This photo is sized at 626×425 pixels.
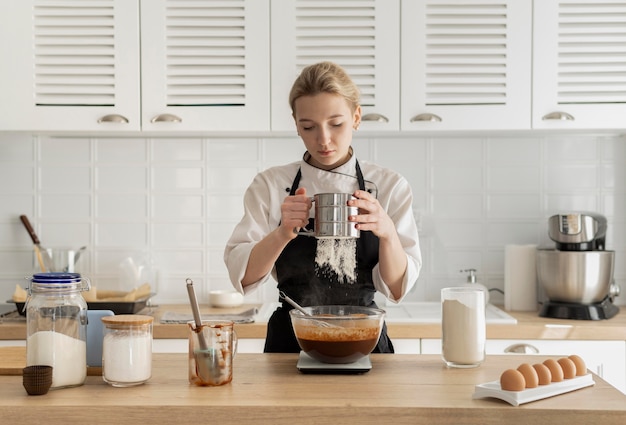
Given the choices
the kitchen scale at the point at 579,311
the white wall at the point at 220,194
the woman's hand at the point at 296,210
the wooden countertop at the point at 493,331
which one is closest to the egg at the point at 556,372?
the woman's hand at the point at 296,210

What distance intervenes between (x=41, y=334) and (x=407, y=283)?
938 millimetres

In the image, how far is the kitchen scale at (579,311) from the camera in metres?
2.91

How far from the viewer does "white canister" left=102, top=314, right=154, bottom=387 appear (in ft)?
5.04

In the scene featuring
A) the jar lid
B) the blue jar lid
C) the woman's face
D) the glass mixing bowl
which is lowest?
the glass mixing bowl

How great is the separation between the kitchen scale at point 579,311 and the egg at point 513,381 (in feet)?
5.25

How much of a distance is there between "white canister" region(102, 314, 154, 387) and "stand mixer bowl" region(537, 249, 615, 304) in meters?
1.95

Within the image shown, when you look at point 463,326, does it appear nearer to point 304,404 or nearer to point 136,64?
point 304,404

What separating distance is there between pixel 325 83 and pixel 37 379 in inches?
39.3

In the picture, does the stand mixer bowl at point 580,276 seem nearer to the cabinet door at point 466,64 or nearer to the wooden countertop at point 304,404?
the cabinet door at point 466,64

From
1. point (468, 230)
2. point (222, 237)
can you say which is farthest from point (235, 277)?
point (468, 230)

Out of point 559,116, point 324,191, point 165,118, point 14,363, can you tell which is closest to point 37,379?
point 14,363

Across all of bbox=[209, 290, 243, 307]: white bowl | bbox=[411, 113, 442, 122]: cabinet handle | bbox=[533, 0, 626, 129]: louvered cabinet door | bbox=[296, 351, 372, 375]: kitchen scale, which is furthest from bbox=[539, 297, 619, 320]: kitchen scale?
bbox=[296, 351, 372, 375]: kitchen scale

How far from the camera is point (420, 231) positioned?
340 centimetres

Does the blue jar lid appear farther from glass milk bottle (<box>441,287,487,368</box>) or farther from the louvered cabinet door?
the louvered cabinet door
